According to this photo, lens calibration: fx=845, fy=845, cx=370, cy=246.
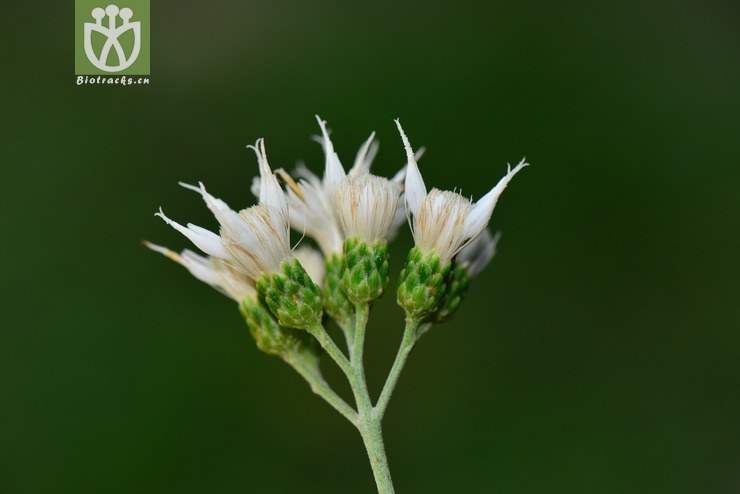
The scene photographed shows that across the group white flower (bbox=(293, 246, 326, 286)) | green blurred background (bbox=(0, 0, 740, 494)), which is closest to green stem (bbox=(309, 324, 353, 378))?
white flower (bbox=(293, 246, 326, 286))

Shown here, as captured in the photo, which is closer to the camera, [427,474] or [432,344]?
[427,474]

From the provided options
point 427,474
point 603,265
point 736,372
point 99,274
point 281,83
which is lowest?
point 427,474

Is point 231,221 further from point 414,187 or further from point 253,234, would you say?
point 414,187

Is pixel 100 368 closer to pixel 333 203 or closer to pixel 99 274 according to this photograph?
pixel 99 274

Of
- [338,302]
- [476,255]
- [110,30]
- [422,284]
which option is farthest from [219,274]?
[110,30]

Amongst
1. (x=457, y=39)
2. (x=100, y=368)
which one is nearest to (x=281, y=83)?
(x=457, y=39)

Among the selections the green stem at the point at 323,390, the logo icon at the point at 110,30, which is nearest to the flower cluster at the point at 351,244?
the green stem at the point at 323,390
